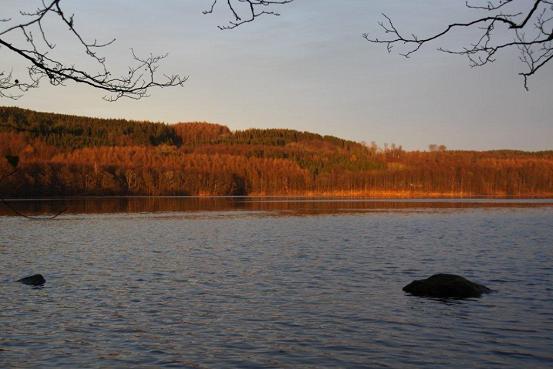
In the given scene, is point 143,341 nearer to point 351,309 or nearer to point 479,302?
point 351,309

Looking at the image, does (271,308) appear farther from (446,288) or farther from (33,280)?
(33,280)

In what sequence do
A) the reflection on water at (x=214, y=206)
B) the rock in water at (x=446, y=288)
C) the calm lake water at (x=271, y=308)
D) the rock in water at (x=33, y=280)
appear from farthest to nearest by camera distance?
1. the reflection on water at (x=214, y=206)
2. the rock in water at (x=33, y=280)
3. the rock in water at (x=446, y=288)
4. the calm lake water at (x=271, y=308)

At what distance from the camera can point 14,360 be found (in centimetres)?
1440

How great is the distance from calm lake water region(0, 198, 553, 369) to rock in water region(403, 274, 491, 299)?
2.54 feet

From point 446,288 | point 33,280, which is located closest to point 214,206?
point 33,280

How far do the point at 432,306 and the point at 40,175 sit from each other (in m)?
182

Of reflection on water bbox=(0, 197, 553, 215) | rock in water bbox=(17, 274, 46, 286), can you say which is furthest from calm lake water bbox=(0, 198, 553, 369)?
reflection on water bbox=(0, 197, 553, 215)

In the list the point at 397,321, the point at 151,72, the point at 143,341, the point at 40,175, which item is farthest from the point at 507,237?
the point at 40,175

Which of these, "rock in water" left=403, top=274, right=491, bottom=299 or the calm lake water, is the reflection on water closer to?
the calm lake water

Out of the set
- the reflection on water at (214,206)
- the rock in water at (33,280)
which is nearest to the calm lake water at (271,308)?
the rock in water at (33,280)

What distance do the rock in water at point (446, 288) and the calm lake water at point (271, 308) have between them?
77 centimetres

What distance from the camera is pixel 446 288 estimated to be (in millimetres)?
23062

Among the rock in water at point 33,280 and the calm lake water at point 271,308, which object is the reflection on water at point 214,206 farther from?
the rock in water at point 33,280

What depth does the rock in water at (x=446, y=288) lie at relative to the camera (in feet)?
75.0
